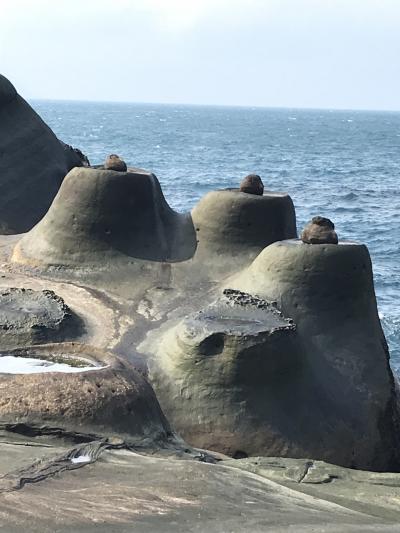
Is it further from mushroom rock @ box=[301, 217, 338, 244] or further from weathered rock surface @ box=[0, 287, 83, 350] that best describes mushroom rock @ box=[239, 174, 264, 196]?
weathered rock surface @ box=[0, 287, 83, 350]

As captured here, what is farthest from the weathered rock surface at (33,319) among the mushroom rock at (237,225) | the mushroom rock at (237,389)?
the mushroom rock at (237,225)

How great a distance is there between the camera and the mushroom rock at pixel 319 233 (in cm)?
1025

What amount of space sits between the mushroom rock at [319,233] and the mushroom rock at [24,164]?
5.58m

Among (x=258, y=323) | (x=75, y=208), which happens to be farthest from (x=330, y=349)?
(x=75, y=208)

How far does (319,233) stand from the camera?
33.7 ft

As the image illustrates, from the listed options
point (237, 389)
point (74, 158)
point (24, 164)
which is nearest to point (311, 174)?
point (74, 158)

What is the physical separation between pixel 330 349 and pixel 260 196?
2445 millimetres

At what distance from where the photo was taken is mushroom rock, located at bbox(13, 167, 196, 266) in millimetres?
11453

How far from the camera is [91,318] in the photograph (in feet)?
33.8

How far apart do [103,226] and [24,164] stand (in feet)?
13.0

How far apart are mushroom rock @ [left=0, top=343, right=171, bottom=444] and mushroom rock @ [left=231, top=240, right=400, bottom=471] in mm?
2267

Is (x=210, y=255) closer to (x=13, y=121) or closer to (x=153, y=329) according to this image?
(x=153, y=329)

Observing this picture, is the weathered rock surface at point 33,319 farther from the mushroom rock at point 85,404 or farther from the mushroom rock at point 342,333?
the mushroom rock at point 342,333

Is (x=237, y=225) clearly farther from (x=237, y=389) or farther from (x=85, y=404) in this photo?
(x=85, y=404)
